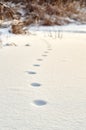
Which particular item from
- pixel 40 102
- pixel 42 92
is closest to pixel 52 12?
pixel 42 92

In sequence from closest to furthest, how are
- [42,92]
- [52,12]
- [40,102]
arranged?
[40,102] → [42,92] → [52,12]

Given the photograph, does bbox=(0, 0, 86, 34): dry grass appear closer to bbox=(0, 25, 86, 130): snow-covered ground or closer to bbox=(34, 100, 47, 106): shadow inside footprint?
bbox=(0, 25, 86, 130): snow-covered ground

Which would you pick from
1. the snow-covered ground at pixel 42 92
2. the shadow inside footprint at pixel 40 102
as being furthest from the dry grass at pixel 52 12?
the shadow inside footprint at pixel 40 102

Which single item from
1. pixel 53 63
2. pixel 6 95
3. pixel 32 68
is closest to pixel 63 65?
pixel 53 63

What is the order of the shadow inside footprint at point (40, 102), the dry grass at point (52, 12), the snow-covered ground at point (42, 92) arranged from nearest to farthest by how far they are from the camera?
the snow-covered ground at point (42, 92)
the shadow inside footprint at point (40, 102)
the dry grass at point (52, 12)

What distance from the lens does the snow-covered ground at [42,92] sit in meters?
1.23

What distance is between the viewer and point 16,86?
1739 mm

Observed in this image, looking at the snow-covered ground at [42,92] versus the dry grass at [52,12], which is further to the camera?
the dry grass at [52,12]

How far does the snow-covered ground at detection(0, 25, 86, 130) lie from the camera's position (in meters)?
1.23

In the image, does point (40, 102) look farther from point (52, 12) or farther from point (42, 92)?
point (52, 12)

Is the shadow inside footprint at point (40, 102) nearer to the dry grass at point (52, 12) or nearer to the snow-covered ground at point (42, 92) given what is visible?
the snow-covered ground at point (42, 92)

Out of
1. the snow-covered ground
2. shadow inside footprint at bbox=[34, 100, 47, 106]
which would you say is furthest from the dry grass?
shadow inside footprint at bbox=[34, 100, 47, 106]

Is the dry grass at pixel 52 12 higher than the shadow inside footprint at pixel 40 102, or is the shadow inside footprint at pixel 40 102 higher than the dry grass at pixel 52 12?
the shadow inside footprint at pixel 40 102

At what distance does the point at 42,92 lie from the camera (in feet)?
5.32
